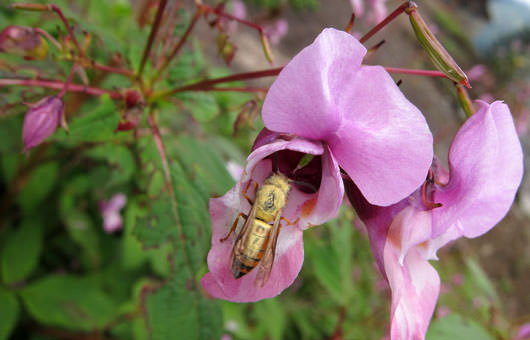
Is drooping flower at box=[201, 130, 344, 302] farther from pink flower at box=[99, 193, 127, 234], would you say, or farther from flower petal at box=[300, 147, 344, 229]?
pink flower at box=[99, 193, 127, 234]

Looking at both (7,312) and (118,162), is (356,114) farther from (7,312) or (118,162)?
(7,312)

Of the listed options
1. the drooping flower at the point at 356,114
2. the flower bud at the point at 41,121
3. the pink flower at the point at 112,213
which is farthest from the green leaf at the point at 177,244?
the pink flower at the point at 112,213

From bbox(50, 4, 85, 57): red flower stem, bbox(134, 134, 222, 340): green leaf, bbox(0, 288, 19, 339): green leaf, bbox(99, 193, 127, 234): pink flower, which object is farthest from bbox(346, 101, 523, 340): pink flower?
bbox(99, 193, 127, 234): pink flower

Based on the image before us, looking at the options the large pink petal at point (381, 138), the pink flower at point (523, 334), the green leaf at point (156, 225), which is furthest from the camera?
the pink flower at point (523, 334)

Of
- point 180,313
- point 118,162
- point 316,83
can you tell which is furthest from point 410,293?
point 118,162

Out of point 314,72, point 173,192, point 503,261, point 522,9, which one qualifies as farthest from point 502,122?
point 522,9

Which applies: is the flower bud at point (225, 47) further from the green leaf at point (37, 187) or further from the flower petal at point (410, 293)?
the green leaf at point (37, 187)
